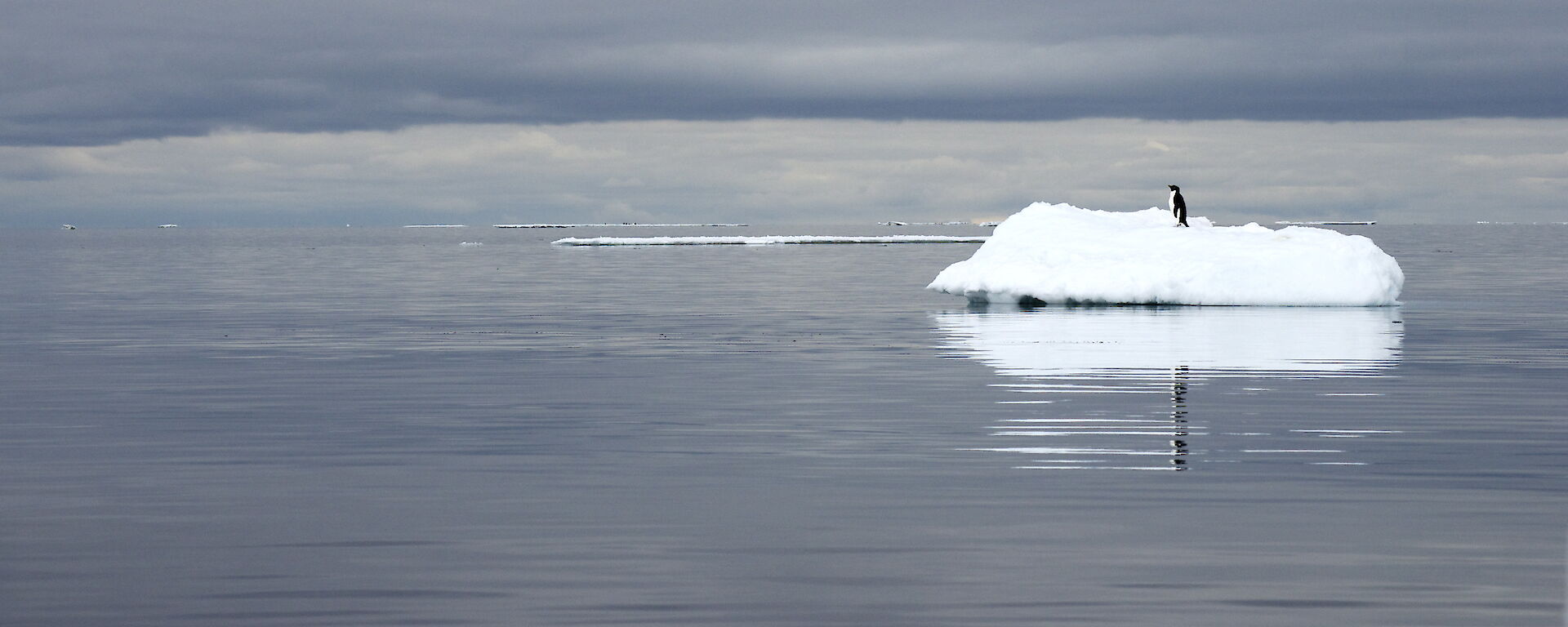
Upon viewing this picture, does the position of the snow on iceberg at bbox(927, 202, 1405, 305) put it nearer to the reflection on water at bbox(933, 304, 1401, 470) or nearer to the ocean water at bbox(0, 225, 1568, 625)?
the reflection on water at bbox(933, 304, 1401, 470)

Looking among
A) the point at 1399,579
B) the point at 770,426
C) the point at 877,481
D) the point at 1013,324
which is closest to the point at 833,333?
the point at 1013,324

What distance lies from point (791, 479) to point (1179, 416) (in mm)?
6518

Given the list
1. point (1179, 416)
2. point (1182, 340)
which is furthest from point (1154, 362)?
point (1179, 416)

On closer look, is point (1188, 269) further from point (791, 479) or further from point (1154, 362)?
point (791, 479)

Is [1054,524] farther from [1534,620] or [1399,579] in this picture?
[1534,620]

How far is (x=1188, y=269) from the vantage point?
42.4 m

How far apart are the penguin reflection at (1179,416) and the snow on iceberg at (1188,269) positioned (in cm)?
1639

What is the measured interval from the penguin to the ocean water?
1288 cm

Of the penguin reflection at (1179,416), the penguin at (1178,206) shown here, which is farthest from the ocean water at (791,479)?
the penguin at (1178,206)

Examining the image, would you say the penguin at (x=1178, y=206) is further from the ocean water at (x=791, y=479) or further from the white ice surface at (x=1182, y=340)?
the ocean water at (x=791, y=479)

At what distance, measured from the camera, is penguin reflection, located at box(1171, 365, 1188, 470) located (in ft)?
53.1

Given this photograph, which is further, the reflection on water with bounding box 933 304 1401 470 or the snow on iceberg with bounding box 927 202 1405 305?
the snow on iceberg with bounding box 927 202 1405 305

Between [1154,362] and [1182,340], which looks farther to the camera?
[1182,340]

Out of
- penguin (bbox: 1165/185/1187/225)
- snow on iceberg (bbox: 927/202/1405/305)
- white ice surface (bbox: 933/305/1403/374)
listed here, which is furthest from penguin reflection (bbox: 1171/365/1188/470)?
penguin (bbox: 1165/185/1187/225)
